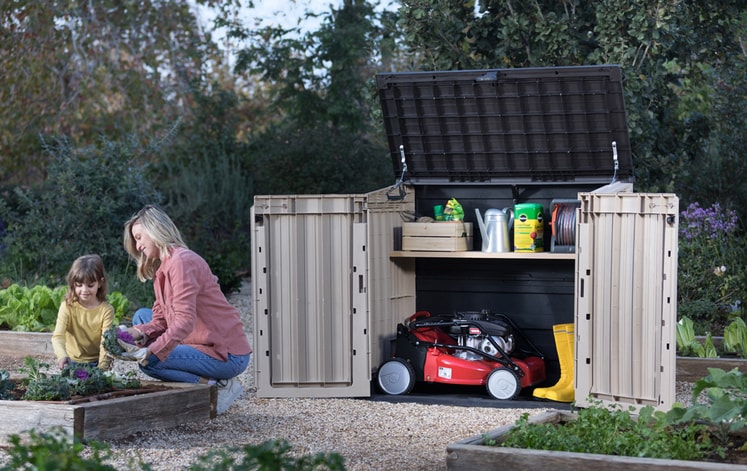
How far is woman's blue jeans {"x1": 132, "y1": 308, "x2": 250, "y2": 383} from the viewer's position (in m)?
6.02

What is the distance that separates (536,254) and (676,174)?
371 centimetres

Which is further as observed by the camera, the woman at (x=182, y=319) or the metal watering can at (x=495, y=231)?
the metal watering can at (x=495, y=231)

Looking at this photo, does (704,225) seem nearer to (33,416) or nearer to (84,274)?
(84,274)

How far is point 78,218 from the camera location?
11.7 m

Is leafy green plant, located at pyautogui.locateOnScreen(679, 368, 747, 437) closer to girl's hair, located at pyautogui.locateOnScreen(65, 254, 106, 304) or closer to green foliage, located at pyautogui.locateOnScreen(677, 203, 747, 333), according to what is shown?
girl's hair, located at pyautogui.locateOnScreen(65, 254, 106, 304)

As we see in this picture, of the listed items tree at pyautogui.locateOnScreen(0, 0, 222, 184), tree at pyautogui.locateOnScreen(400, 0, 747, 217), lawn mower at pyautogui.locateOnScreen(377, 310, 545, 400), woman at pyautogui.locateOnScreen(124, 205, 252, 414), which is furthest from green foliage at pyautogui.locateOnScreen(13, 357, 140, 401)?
tree at pyautogui.locateOnScreen(0, 0, 222, 184)

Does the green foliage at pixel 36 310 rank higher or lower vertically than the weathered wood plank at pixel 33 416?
higher

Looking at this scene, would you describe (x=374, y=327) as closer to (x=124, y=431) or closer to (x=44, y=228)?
(x=124, y=431)

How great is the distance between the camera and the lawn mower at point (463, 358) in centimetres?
685

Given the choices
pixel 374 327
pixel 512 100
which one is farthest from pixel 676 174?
pixel 374 327

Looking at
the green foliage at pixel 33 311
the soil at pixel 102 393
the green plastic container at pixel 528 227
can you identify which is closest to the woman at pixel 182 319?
the soil at pixel 102 393

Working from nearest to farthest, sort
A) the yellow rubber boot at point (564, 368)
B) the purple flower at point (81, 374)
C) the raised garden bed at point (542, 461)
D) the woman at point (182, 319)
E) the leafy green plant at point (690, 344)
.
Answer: the raised garden bed at point (542, 461)
the purple flower at point (81, 374)
the woman at point (182, 319)
the yellow rubber boot at point (564, 368)
the leafy green plant at point (690, 344)

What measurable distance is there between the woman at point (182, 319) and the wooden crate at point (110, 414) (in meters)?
0.24

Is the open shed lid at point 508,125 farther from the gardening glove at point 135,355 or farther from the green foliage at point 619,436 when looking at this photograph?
Answer: the green foliage at point 619,436
